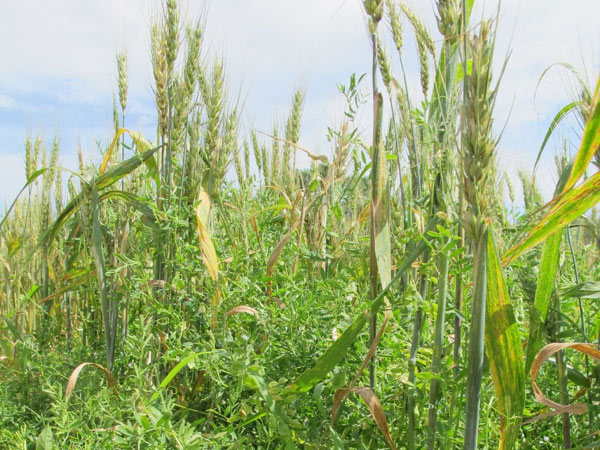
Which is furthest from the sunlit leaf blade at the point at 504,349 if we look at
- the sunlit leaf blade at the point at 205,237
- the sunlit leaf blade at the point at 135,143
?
the sunlit leaf blade at the point at 135,143

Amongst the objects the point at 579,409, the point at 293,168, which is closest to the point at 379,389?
the point at 579,409

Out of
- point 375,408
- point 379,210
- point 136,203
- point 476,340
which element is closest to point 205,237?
point 136,203

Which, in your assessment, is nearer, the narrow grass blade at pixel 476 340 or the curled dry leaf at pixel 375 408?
the narrow grass blade at pixel 476 340

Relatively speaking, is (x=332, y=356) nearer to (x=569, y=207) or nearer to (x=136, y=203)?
(x=569, y=207)

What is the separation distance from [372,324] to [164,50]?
4.21 feet

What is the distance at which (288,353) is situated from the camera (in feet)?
4.94

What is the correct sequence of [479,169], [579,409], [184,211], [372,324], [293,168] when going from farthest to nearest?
[293,168] < [184,211] < [372,324] < [579,409] < [479,169]

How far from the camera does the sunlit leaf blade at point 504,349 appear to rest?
105 cm

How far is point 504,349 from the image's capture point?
1.07 meters

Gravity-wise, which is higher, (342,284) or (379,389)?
(342,284)

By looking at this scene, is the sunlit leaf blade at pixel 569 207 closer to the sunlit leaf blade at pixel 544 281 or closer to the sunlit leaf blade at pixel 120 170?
the sunlit leaf blade at pixel 544 281

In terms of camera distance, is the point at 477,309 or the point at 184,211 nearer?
the point at 477,309

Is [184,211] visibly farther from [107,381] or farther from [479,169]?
[479,169]

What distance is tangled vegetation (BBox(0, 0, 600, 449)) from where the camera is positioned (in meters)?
1.09
